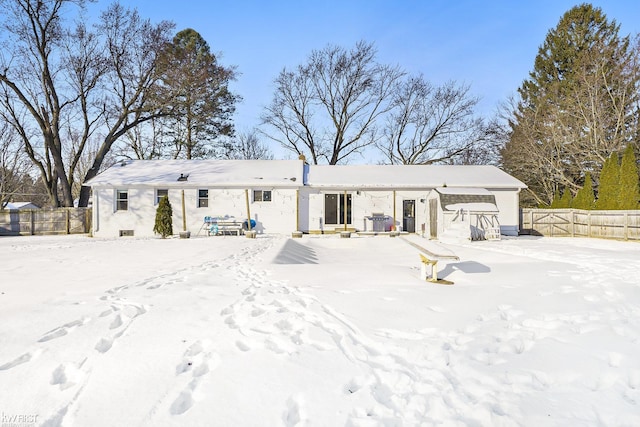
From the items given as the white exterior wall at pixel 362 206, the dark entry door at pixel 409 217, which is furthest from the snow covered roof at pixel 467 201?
the dark entry door at pixel 409 217

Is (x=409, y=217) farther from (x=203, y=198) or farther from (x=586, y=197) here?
(x=203, y=198)

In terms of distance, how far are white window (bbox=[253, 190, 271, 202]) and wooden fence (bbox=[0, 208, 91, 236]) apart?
1027cm

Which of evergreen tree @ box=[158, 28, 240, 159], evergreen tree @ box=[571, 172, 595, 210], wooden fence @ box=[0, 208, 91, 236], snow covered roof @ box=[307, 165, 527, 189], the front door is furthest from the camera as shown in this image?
evergreen tree @ box=[158, 28, 240, 159]

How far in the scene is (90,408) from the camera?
205cm

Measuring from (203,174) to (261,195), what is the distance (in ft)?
12.0

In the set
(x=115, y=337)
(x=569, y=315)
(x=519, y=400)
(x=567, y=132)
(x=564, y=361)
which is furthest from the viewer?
(x=567, y=132)

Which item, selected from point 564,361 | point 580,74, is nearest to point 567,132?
point 580,74

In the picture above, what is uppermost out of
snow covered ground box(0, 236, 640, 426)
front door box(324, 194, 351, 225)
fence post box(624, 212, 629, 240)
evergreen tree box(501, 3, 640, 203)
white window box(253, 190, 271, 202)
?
evergreen tree box(501, 3, 640, 203)

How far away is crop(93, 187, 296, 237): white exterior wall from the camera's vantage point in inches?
656

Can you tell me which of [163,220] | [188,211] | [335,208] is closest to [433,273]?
[335,208]

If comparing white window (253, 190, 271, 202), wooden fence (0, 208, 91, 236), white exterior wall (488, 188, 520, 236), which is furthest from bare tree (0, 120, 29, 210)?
white exterior wall (488, 188, 520, 236)

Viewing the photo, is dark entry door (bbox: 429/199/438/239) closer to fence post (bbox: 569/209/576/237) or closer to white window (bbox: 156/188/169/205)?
fence post (bbox: 569/209/576/237)

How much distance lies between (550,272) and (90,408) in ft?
24.2

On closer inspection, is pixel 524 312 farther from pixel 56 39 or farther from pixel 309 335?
pixel 56 39
